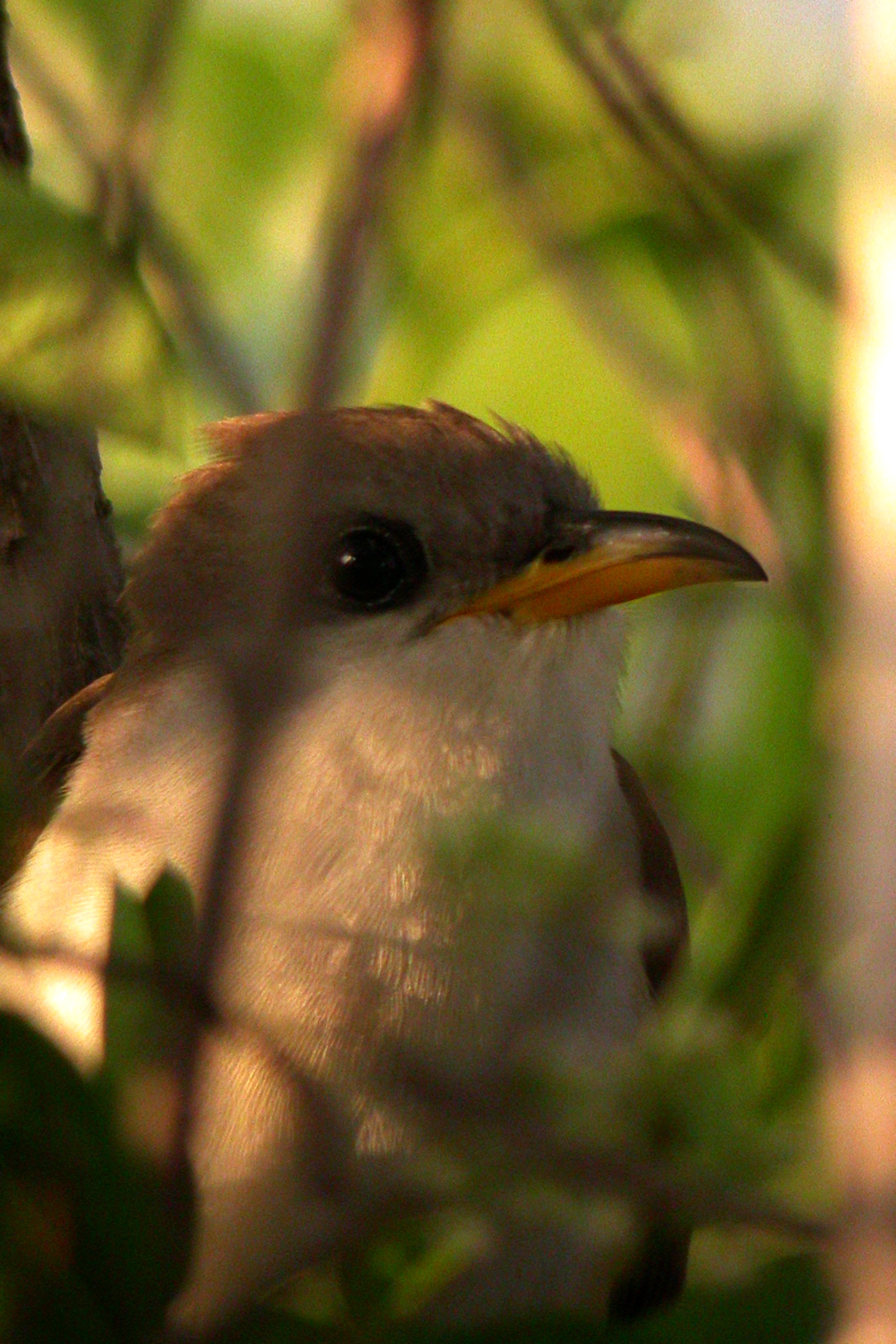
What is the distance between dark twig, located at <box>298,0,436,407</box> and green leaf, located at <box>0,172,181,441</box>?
0.23m

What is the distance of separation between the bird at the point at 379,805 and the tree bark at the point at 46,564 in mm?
91

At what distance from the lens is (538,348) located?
1894 millimetres

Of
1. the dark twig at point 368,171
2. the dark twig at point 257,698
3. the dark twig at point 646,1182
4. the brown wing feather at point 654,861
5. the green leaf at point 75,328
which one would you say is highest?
the dark twig at point 368,171

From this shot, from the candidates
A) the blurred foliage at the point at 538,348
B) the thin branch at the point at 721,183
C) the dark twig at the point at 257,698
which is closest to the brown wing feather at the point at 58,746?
the blurred foliage at the point at 538,348

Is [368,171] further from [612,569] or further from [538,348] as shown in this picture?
[612,569]

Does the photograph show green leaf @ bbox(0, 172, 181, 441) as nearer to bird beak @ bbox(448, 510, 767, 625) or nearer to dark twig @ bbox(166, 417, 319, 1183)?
dark twig @ bbox(166, 417, 319, 1183)

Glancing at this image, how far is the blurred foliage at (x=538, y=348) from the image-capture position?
0.93 metres

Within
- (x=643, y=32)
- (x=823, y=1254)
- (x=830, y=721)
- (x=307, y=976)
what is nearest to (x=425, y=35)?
(x=830, y=721)

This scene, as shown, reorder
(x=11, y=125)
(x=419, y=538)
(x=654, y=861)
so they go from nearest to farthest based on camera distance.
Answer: (x=654, y=861) < (x=11, y=125) < (x=419, y=538)

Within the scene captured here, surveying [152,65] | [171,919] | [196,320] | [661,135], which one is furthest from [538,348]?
[171,919]

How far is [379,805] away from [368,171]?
1.60 m

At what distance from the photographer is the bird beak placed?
2.33 meters

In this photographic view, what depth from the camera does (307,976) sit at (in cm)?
193

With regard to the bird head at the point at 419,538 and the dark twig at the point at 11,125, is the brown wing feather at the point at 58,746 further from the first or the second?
the dark twig at the point at 11,125
